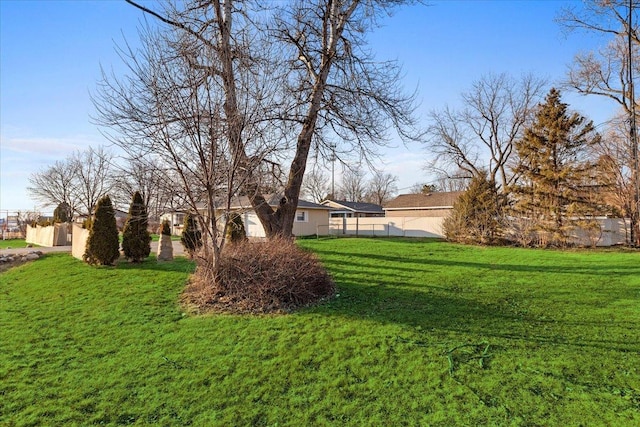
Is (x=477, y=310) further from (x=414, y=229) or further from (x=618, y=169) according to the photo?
(x=414, y=229)

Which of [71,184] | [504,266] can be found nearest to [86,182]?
[71,184]

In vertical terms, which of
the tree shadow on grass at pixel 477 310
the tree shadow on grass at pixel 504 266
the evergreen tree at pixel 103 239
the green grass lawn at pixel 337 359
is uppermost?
the evergreen tree at pixel 103 239

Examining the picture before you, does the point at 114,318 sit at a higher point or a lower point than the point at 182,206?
lower

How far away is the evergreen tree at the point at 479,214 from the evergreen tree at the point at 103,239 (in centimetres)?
1559

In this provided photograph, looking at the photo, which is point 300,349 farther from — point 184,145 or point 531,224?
point 531,224

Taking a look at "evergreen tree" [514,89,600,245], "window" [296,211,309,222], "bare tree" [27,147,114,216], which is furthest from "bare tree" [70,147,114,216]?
"evergreen tree" [514,89,600,245]

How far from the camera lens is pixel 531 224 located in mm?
16812

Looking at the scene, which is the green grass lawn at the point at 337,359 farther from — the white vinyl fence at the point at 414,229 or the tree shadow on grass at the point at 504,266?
the white vinyl fence at the point at 414,229

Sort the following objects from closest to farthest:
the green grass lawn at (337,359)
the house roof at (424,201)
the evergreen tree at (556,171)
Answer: the green grass lawn at (337,359)
the evergreen tree at (556,171)
the house roof at (424,201)

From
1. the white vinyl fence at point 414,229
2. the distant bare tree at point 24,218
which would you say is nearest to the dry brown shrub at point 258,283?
the white vinyl fence at point 414,229

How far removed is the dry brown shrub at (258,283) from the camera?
Result: 5898 millimetres

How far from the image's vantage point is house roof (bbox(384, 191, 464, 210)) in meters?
31.8

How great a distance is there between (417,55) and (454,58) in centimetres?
119

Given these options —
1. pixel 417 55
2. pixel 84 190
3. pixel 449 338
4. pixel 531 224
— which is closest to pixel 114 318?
pixel 449 338
